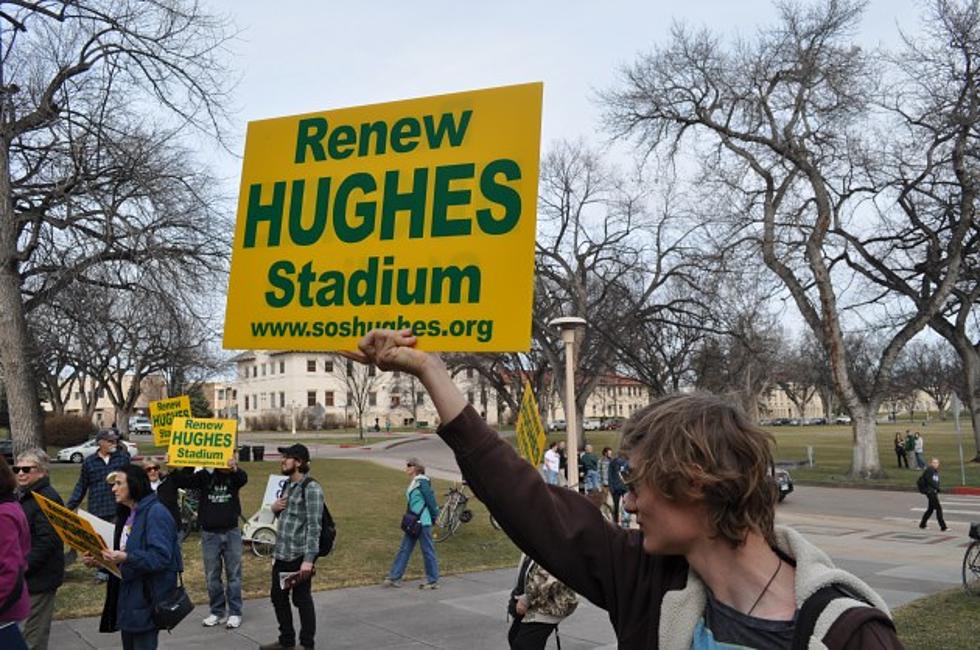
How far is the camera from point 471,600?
10.4m

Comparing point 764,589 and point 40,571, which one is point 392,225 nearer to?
point 764,589

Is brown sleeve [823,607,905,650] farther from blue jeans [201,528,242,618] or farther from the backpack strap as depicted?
blue jeans [201,528,242,618]

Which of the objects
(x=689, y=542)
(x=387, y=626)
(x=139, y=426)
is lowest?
(x=387, y=626)

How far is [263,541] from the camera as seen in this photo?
13.5m

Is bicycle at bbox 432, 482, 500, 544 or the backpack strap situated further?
bicycle at bbox 432, 482, 500, 544

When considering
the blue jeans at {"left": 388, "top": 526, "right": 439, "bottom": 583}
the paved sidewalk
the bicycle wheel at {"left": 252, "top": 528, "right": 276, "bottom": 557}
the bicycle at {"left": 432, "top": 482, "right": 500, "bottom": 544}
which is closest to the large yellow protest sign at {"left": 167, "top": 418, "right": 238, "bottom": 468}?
the paved sidewalk

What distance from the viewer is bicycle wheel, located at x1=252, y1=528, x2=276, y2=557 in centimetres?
1341

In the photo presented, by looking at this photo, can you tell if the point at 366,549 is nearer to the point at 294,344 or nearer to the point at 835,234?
the point at 294,344

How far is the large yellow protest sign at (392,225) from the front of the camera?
274 centimetres

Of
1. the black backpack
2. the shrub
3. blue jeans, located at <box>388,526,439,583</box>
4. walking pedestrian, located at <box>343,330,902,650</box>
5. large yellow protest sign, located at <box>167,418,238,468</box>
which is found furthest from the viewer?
the shrub

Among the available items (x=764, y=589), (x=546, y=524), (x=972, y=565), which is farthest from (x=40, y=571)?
(x=972, y=565)

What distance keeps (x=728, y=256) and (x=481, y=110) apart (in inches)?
1109

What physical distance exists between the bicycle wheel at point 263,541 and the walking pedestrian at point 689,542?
40.2ft

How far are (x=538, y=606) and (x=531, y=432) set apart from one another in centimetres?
504
